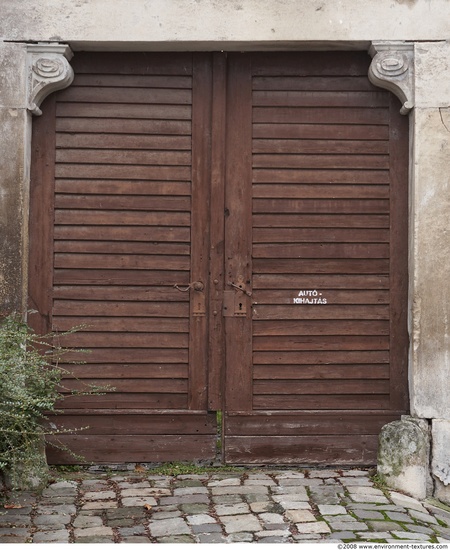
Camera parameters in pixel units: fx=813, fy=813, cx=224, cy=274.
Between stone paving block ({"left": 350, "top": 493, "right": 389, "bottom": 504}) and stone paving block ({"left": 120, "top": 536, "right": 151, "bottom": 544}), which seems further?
stone paving block ({"left": 350, "top": 493, "right": 389, "bottom": 504})

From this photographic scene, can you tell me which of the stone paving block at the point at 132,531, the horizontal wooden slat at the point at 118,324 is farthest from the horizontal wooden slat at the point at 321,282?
the stone paving block at the point at 132,531

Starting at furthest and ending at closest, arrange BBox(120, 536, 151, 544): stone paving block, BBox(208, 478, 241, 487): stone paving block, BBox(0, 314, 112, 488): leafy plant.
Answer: BBox(208, 478, 241, 487): stone paving block → BBox(0, 314, 112, 488): leafy plant → BBox(120, 536, 151, 544): stone paving block

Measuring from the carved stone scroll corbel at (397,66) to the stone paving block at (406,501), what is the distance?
2.58m

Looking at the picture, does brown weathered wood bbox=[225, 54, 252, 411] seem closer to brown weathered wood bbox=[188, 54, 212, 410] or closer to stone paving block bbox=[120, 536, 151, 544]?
brown weathered wood bbox=[188, 54, 212, 410]

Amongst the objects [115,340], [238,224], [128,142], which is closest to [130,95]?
[128,142]

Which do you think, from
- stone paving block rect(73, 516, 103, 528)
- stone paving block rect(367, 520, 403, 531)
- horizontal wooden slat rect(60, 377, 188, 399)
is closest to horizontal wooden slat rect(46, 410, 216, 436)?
horizontal wooden slat rect(60, 377, 188, 399)

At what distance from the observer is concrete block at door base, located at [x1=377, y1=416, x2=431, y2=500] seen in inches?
210

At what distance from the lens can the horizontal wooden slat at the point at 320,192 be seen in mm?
5719

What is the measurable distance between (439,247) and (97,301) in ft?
7.81

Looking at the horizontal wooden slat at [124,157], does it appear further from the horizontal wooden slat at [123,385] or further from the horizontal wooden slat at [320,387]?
the horizontal wooden slat at [320,387]

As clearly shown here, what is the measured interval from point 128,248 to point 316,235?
132 cm

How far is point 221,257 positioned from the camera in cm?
571

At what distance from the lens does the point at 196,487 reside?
17.3 feet

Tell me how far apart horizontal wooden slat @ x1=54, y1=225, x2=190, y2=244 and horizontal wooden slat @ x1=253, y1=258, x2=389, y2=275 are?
582 mm
